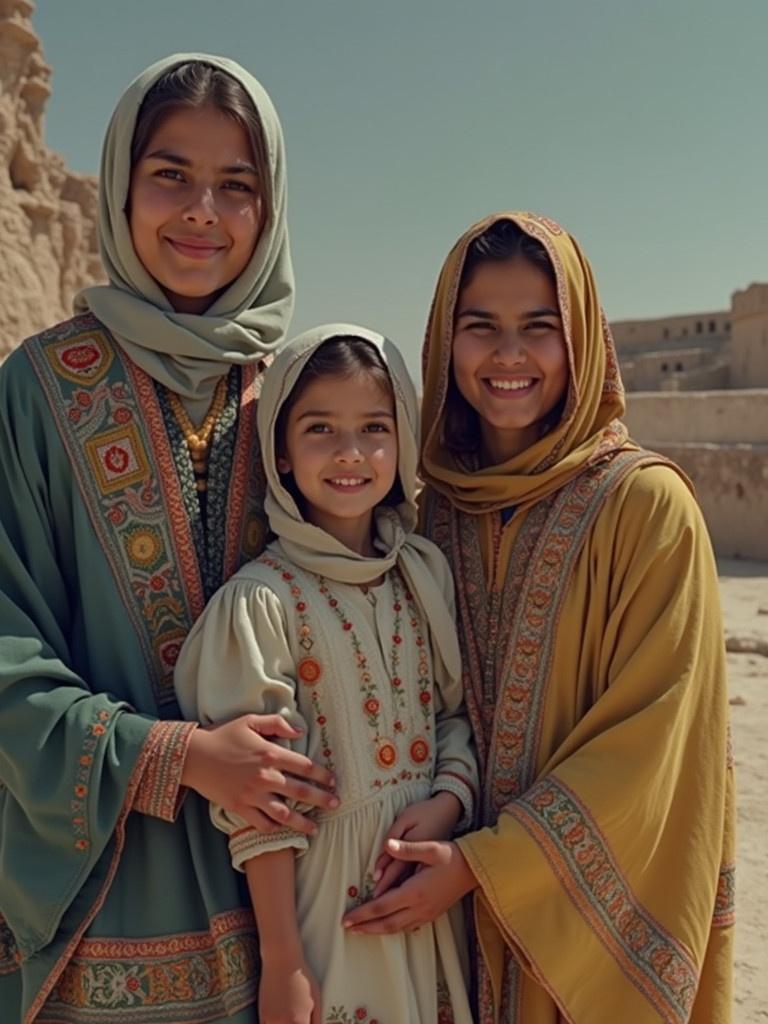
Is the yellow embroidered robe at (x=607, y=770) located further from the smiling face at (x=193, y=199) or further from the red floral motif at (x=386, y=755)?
the smiling face at (x=193, y=199)

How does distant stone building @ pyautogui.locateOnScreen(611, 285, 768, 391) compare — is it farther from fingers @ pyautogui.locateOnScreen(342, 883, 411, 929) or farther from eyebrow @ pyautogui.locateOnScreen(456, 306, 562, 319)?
fingers @ pyautogui.locateOnScreen(342, 883, 411, 929)

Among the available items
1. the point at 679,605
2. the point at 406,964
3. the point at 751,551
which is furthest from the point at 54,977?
the point at 751,551

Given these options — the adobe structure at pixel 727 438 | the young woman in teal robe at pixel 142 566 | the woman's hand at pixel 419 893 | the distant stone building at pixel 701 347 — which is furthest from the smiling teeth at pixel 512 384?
→ the distant stone building at pixel 701 347

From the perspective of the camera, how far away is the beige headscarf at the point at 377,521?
178cm

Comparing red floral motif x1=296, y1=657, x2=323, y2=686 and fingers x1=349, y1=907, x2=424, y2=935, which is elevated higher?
red floral motif x1=296, y1=657, x2=323, y2=686

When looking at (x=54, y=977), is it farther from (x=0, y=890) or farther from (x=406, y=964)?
(x=406, y=964)

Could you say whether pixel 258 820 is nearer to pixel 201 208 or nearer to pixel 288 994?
pixel 288 994

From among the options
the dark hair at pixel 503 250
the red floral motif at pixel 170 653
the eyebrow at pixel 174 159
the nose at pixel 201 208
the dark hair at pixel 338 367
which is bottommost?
the red floral motif at pixel 170 653

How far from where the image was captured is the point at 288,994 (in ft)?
5.19

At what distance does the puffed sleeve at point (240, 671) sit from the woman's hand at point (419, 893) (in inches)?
6.2

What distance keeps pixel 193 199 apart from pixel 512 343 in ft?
2.22

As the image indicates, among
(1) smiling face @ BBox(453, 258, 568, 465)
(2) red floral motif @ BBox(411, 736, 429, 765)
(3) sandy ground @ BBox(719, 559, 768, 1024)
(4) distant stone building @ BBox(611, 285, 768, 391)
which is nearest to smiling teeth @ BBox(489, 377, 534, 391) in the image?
(1) smiling face @ BBox(453, 258, 568, 465)

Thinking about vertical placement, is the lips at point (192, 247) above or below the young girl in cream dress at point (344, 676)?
above

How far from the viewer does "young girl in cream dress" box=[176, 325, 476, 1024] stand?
1.64m
